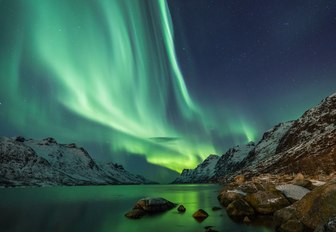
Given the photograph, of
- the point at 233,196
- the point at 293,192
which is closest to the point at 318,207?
the point at 293,192

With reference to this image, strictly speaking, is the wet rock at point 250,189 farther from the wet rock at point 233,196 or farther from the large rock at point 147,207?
the large rock at point 147,207

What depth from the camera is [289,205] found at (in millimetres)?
42156

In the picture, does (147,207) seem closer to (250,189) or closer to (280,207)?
(250,189)

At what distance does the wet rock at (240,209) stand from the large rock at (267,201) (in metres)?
0.78

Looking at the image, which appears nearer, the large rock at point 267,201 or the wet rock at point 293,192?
the large rock at point 267,201

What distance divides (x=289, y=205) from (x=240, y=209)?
712 centimetres

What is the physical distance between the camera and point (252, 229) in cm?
3547

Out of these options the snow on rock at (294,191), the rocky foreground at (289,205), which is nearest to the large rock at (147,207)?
the rocky foreground at (289,205)

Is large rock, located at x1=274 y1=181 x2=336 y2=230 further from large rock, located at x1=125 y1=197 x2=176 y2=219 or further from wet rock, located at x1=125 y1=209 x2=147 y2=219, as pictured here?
large rock, located at x1=125 y1=197 x2=176 y2=219

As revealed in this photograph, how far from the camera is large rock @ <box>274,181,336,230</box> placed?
28820 mm

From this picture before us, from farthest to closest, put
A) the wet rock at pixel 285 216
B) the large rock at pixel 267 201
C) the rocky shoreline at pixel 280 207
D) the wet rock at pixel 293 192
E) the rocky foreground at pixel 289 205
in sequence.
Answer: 1. the wet rock at pixel 293 192
2. the large rock at pixel 267 201
3. the wet rock at pixel 285 216
4. the rocky shoreline at pixel 280 207
5. the rocky foreground at pixel 289 205

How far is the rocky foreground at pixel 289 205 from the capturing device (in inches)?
1148

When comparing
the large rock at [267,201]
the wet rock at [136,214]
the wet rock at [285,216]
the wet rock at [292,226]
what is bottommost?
the wet rock at [292,226]

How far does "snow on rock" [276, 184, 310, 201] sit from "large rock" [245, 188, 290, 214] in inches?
55.3
